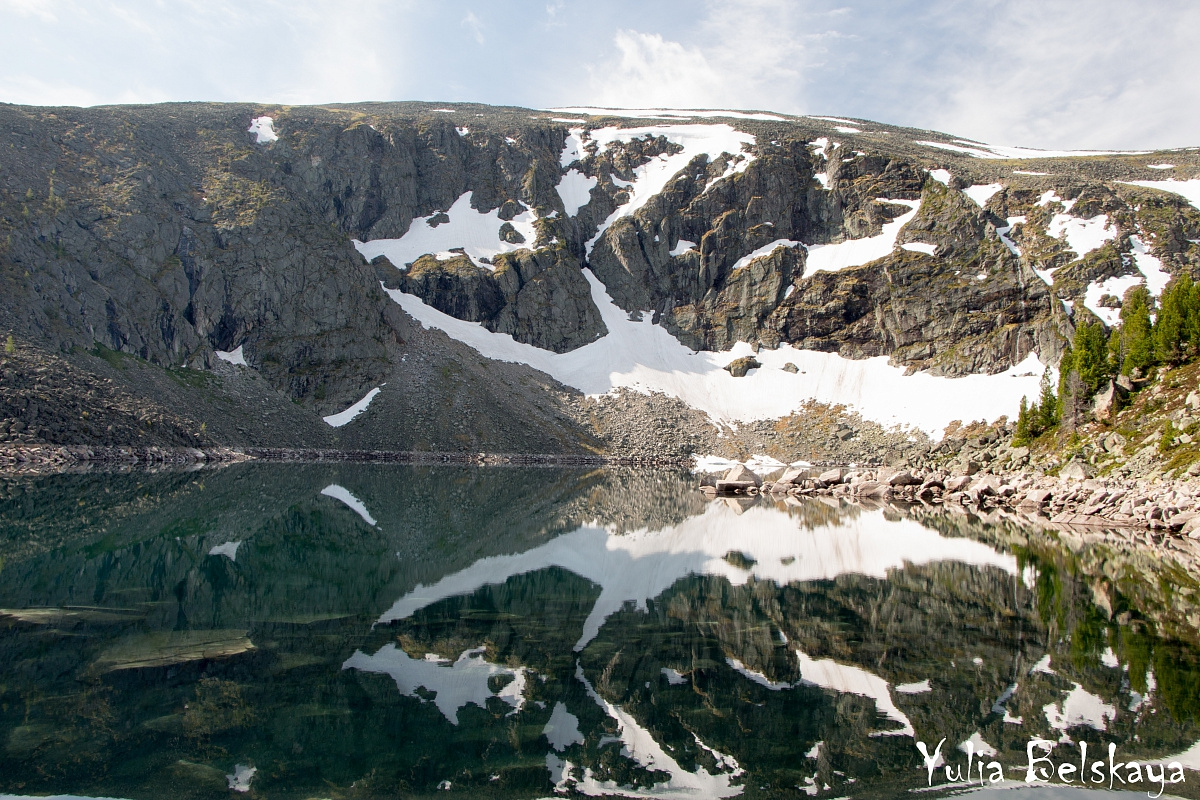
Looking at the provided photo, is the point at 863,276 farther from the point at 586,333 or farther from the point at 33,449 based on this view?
the point at 33,449

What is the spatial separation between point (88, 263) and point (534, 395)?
147 ft

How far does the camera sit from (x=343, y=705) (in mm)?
7320

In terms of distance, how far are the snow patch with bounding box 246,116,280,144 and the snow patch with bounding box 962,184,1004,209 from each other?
9938cm

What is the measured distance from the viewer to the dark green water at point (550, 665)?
20.5ft

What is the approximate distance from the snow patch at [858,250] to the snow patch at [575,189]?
39.0 meters

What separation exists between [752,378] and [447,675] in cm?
9006

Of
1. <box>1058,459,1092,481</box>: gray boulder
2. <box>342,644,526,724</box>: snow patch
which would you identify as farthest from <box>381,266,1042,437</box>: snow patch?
<box>342,644,526,724</box>: snow patch

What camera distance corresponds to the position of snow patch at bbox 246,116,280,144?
3668 inches

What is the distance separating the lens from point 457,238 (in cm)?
10069

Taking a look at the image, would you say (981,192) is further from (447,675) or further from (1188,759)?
(447,675)

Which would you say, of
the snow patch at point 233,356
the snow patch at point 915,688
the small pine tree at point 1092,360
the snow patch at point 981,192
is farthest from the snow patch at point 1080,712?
the snow patch at point 981,192

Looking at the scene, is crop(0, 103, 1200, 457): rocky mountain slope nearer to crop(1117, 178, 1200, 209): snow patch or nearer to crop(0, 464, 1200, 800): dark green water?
crop(1117, 178, 1200, 209): snow patch

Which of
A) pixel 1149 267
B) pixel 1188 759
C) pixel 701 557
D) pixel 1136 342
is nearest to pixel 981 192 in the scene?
pixel 1149 267

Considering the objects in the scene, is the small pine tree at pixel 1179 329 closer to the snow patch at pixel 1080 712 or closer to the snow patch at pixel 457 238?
the snow patch at pixel 1080 712
